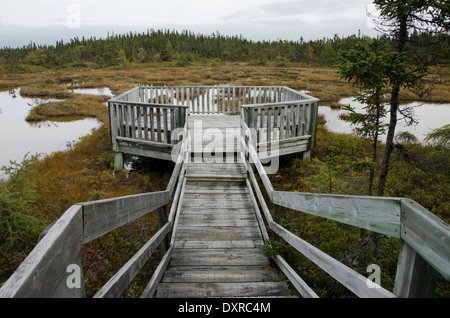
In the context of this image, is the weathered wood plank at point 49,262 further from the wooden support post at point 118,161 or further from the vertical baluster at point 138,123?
the wooden support post at point 118,161

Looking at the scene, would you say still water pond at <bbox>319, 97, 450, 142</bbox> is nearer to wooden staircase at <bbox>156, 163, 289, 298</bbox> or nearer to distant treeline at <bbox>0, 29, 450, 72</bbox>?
wooden staircase at <bbox>156, 163, 289, 298</bbox>

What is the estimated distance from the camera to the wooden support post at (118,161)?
9.61 metres

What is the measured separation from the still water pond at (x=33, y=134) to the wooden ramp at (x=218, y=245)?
7071 mm

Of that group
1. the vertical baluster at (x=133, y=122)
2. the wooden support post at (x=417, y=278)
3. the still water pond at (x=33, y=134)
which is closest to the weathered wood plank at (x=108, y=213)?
the wooden support post at (x=417, y=278)

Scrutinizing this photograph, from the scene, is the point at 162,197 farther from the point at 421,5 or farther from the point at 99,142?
the point at 99,142

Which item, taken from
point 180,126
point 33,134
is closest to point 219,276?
point 180,126

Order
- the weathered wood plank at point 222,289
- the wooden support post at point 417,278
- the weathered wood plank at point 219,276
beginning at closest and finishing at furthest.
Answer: the wooden support post at point 417,278, the weathered wood plank at point 222,289, the weathered wood plank at point 219,276

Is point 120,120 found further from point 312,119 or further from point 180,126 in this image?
point 312,119

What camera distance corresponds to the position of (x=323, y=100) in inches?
→ 1068

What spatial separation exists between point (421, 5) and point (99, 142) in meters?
11.5

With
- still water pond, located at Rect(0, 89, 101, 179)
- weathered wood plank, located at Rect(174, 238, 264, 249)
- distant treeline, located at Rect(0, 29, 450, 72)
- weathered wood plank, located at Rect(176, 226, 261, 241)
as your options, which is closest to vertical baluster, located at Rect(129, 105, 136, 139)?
still water pond, located at Rect(0, 89, 101, 179)

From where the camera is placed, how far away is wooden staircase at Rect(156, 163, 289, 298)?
10.3 ft

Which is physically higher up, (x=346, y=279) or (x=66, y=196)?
(x=346, y=279)
